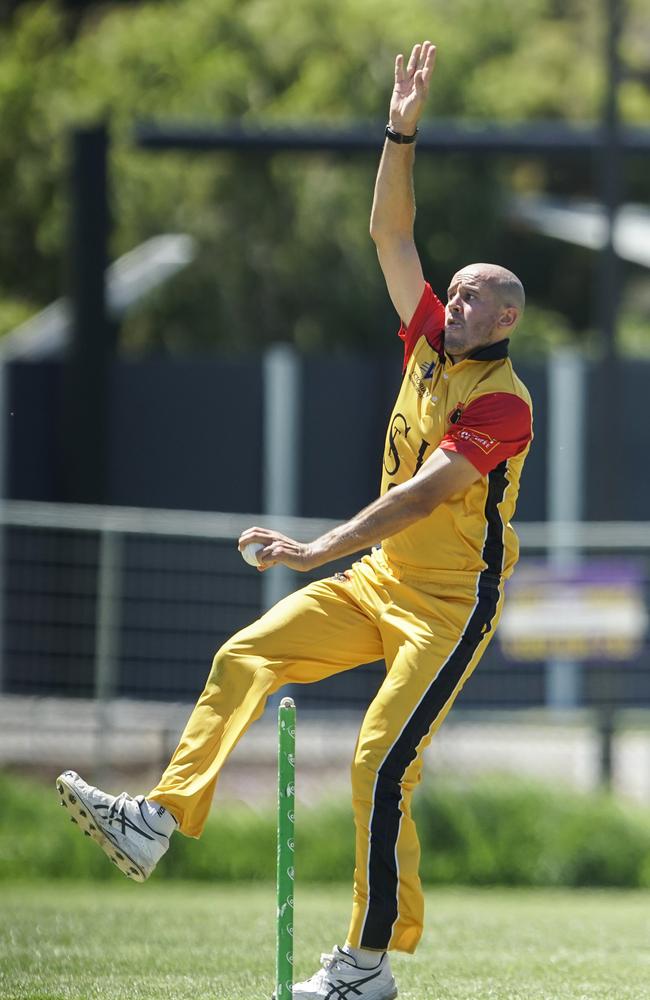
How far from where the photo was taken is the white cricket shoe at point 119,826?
18.2 ft

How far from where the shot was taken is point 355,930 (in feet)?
19.0

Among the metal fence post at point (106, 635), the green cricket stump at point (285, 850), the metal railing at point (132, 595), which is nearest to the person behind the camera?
the green cricket stump at point (285, 850)

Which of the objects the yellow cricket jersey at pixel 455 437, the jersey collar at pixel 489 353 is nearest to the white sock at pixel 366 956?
the yellow cricket jersey at pixel 455 437

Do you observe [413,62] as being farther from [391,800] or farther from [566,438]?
[566,438]

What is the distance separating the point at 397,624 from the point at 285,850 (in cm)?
97

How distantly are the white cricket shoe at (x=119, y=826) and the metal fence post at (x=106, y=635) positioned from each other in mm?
5575

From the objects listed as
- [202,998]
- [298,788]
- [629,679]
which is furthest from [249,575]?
[202,998]

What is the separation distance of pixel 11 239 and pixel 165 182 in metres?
3.19

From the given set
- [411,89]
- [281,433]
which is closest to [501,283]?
[411,89]

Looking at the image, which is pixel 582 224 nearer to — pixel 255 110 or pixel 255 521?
pixel 255 110

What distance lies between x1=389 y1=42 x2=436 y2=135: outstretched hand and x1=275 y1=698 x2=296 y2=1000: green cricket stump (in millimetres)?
2227

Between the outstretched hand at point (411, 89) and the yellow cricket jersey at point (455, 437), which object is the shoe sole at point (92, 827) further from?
the outstretched hand at point (411, 89)

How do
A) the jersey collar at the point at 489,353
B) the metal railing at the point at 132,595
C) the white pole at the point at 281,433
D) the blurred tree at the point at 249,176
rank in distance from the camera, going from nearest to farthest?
1. the jersey collar at the point at 489,353
2. the metal railing at the point at 132,595
3. the white pole at the point at 281,433
4. the blurred tree at the point at 249,176

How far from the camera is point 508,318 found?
5914mm
